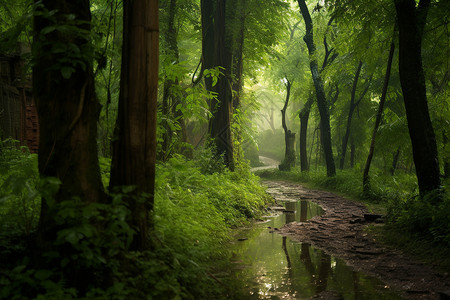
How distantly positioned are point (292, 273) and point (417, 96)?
14.3ft

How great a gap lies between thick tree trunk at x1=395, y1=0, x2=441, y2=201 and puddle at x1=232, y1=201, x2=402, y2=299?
2769mm

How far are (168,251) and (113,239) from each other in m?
0.74

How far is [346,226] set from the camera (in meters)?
7.20

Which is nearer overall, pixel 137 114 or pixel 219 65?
pixel 137 114

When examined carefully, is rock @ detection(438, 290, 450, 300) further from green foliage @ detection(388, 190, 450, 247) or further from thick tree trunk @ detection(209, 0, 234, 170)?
thick tree trunk @ detection(209, 0, 234, 170)

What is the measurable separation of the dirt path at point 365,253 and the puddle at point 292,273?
0.23 m

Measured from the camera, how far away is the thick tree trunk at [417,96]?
6418 millimetres

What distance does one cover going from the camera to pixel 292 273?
4332mm

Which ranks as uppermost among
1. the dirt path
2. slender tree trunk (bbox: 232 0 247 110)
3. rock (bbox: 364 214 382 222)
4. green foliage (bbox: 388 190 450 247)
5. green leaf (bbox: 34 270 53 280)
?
slender tree trunk (bbox: 232 0 247 110)

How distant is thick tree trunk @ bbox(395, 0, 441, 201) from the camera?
21.1 feet

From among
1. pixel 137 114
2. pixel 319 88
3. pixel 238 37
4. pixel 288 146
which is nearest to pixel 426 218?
pixel 137 114

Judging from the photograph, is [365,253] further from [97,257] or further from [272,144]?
[272,144]

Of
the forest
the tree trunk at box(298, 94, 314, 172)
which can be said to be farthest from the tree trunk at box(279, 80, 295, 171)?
the forest

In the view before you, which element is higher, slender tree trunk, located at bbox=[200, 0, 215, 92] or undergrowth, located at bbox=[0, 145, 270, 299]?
slender tree trunk, located at bbox=[200, 0, 215, 92]
